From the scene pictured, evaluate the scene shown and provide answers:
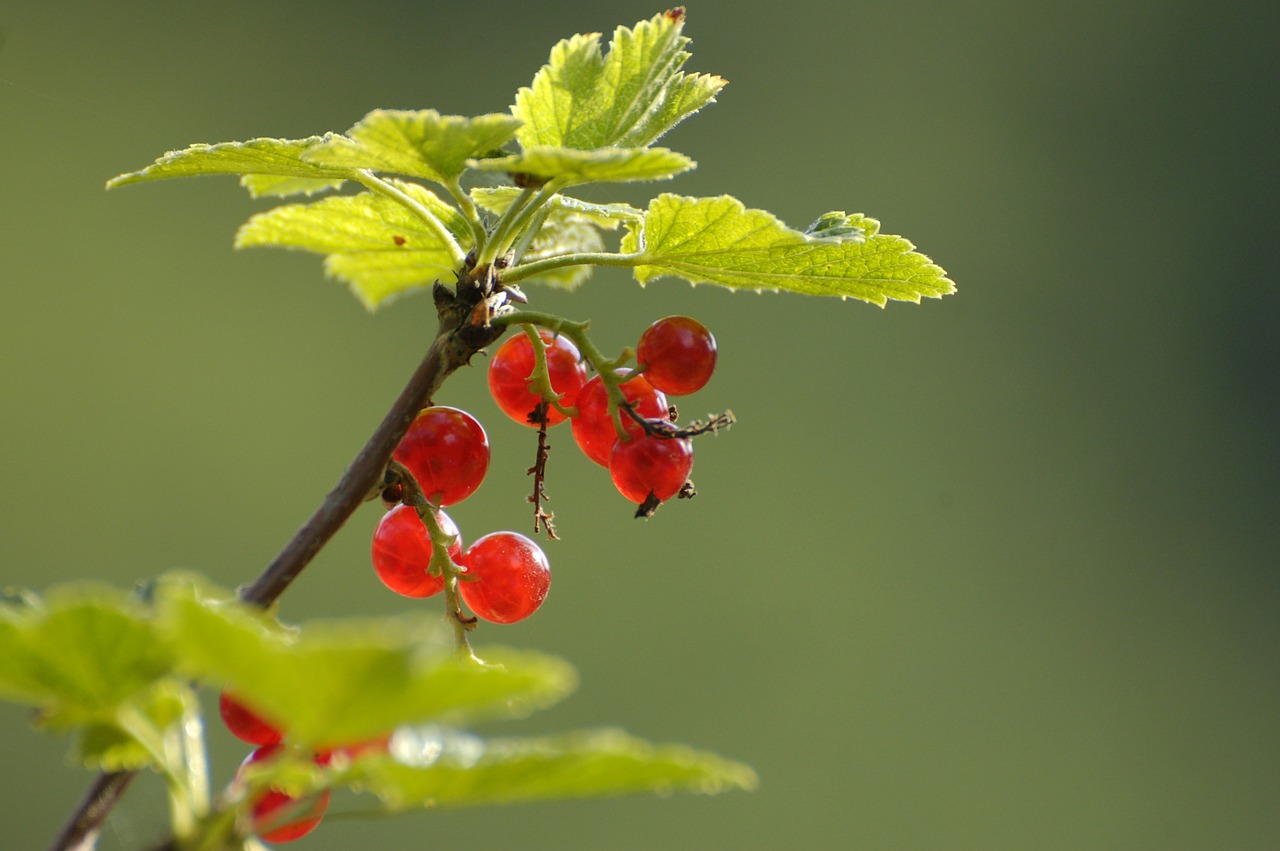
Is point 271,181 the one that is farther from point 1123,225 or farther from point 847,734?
point 1123,225

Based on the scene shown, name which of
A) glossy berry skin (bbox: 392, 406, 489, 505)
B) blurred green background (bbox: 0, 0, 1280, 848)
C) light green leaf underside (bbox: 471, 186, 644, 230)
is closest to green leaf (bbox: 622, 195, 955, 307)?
light green leaf underside (bbox: 471, 186, 644, 230)

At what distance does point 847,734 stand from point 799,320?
149 centimetres

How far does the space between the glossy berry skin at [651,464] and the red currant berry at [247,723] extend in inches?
8.7

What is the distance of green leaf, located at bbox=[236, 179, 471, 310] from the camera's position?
28.4 inches

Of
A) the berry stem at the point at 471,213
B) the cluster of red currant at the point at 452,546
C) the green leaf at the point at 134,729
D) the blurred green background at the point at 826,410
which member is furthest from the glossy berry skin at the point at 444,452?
the blurred green background at the point at 826,410

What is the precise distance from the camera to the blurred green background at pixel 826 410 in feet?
13.1

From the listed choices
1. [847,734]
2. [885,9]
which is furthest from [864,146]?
[847,734]

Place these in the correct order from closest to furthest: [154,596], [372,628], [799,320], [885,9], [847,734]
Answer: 1. [372,628]
2. [154,596]
3. [847,734]
4. [799,320]
5. [885,9]

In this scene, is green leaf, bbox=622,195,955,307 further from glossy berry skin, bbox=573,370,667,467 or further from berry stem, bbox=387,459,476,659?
berry stem, bbox=387,459,476,659

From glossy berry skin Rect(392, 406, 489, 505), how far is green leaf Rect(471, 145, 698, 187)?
0.65 feet

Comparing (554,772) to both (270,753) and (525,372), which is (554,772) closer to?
(270,753)

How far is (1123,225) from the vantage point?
5.19 m

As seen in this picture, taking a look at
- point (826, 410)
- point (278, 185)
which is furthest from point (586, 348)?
point (826, 410)

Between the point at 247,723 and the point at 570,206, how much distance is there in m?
0.33
